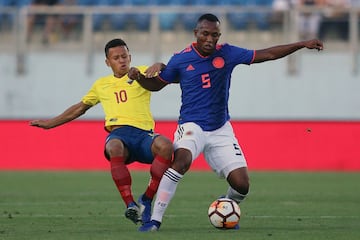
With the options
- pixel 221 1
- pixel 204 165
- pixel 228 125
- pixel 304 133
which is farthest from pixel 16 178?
pixel 228 125

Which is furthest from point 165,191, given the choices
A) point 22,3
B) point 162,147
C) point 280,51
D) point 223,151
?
point 22,3

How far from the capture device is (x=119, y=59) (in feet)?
34.7

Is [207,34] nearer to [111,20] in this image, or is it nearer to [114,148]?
[114,148]

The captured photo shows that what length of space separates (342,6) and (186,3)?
4.02 metres

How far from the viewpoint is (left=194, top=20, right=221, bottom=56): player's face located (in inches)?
386

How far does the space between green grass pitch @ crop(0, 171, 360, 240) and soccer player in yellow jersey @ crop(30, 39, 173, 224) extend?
0.43m

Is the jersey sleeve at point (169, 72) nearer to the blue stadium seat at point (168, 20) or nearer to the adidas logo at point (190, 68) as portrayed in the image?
the adidas logo at point (190, 68)

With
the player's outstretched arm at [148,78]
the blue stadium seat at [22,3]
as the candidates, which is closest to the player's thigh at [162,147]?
the player's outstretched arm at [148,78]

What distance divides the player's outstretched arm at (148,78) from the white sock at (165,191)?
0.98 m

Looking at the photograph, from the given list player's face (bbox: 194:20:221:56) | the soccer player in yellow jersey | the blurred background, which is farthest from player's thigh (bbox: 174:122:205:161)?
the blurred background

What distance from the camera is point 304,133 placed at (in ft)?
70.7

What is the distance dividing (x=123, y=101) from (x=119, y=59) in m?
0.47

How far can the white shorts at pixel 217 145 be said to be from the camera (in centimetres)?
988

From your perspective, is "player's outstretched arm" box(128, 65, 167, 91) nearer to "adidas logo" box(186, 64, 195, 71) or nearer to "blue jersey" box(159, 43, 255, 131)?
"blue jersey" box(159, 43, 255, 131)
